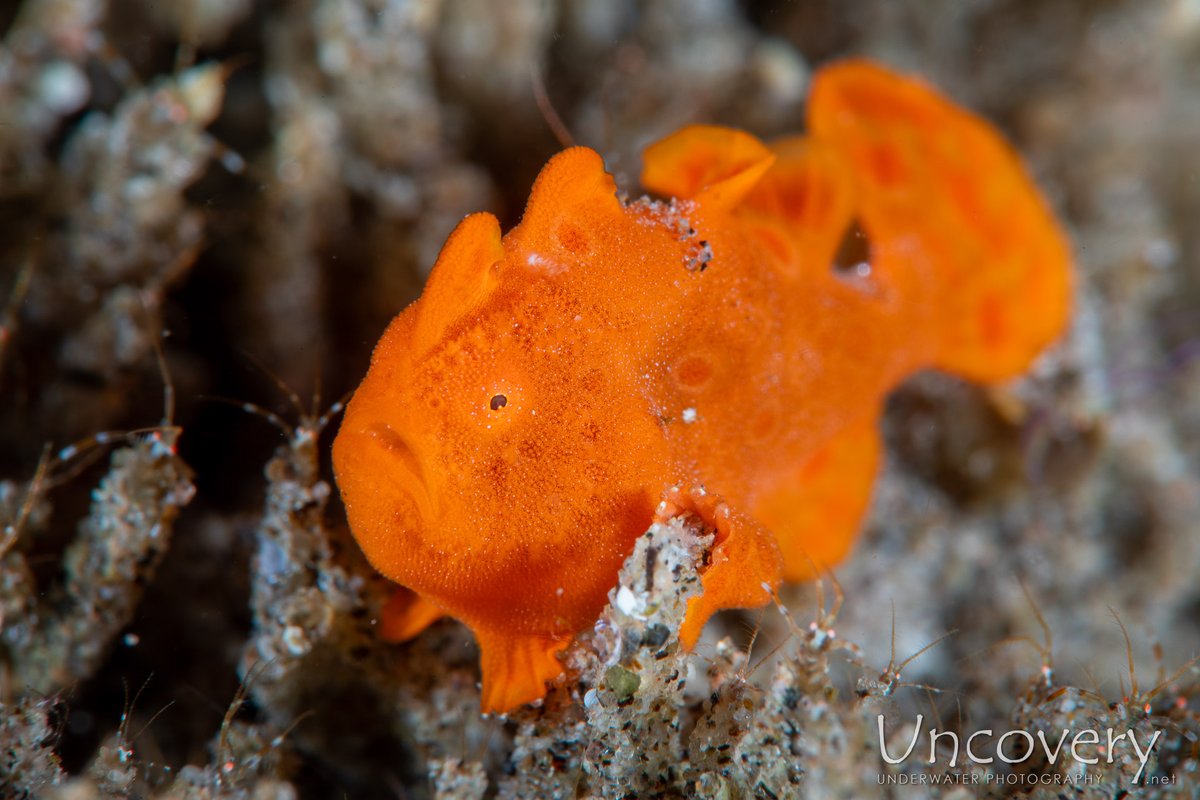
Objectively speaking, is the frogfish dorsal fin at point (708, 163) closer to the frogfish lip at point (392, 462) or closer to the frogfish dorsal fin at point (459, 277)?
the frogfish dorsal fin at point (459, 277)

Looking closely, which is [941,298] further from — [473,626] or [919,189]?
[473,626]

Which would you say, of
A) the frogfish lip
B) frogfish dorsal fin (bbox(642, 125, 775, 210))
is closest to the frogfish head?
the frogfish lip

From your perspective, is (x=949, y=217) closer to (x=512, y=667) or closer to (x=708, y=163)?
(x=708, y=163)

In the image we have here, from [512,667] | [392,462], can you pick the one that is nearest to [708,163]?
[392,462]

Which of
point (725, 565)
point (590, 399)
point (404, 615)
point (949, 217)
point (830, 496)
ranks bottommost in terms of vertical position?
point (830, 496)

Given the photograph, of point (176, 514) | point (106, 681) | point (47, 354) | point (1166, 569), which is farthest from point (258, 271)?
point (1166, 569)

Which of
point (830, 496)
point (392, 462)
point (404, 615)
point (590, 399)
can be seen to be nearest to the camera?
point (392, 462)

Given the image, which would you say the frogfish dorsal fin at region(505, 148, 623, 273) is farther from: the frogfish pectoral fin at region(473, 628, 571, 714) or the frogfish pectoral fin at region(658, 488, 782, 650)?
the frogfish pectoral fin at region(473, 628, 571, 714)
